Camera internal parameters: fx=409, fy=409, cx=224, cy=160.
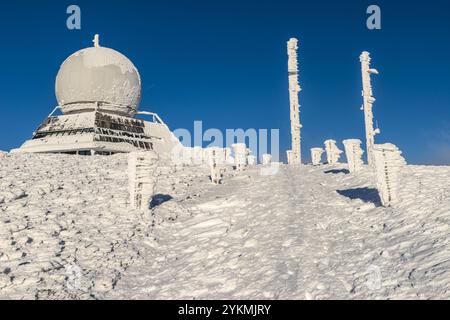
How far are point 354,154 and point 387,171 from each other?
8.32m

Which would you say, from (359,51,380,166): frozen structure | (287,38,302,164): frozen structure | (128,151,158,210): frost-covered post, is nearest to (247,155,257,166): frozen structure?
(287,38,302,164): frozen structure

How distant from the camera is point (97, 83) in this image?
35750mm

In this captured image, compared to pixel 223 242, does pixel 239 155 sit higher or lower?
higher

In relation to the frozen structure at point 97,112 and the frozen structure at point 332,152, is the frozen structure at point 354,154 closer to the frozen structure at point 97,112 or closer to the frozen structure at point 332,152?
the frozen structure at point 332,152

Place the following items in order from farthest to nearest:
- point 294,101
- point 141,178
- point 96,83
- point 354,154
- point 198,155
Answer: point 96,83 → point 198,155 → point 294,101 → point 354,154 → point 141,178

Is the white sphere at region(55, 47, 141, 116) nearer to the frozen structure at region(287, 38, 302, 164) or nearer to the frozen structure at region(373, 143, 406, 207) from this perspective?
the frozen structure at region(287, 38, 302, 164)

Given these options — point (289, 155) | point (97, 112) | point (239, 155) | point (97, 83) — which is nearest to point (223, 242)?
point (239, 155)

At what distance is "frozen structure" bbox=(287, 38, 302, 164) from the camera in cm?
3198

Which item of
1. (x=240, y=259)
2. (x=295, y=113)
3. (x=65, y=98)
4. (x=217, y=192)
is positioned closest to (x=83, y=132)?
(x=65, y=98)

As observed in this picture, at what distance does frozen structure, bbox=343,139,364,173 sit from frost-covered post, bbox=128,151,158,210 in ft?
36.2

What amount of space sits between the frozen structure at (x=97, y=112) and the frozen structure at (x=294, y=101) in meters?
12.6

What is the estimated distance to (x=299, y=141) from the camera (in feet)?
105

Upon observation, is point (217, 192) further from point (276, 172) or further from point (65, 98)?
point (65, 98)

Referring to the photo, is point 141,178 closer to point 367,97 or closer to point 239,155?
point 239,155
